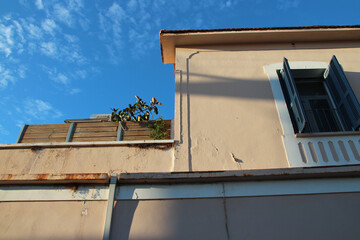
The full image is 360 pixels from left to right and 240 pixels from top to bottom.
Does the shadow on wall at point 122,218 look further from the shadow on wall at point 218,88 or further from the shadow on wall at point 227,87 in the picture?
the shadow on wall at point 227,87

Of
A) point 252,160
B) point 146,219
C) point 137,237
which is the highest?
point 252,160

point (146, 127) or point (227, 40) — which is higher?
point (227, 40)

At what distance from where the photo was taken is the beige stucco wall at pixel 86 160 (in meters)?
4.54

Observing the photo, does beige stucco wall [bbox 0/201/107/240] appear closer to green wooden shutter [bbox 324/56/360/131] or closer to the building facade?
the building facade

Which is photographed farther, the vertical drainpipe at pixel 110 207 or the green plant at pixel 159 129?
the green plant at pixel 159 129

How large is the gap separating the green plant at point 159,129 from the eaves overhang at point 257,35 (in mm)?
2211

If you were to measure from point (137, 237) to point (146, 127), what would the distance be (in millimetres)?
2257

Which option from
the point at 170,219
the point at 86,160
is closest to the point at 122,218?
the point at 170,219

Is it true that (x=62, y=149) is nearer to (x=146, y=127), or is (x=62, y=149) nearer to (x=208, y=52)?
(x=146, y=127)

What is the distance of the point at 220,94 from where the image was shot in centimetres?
547

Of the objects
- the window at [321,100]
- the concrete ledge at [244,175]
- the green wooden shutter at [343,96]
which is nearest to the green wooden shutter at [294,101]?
the window at [321,100]

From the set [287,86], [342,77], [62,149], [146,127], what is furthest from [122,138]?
[342,77]

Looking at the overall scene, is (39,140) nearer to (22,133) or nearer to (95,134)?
(22,133)

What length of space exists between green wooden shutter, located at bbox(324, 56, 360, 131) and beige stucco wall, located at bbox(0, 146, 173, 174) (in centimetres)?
319
